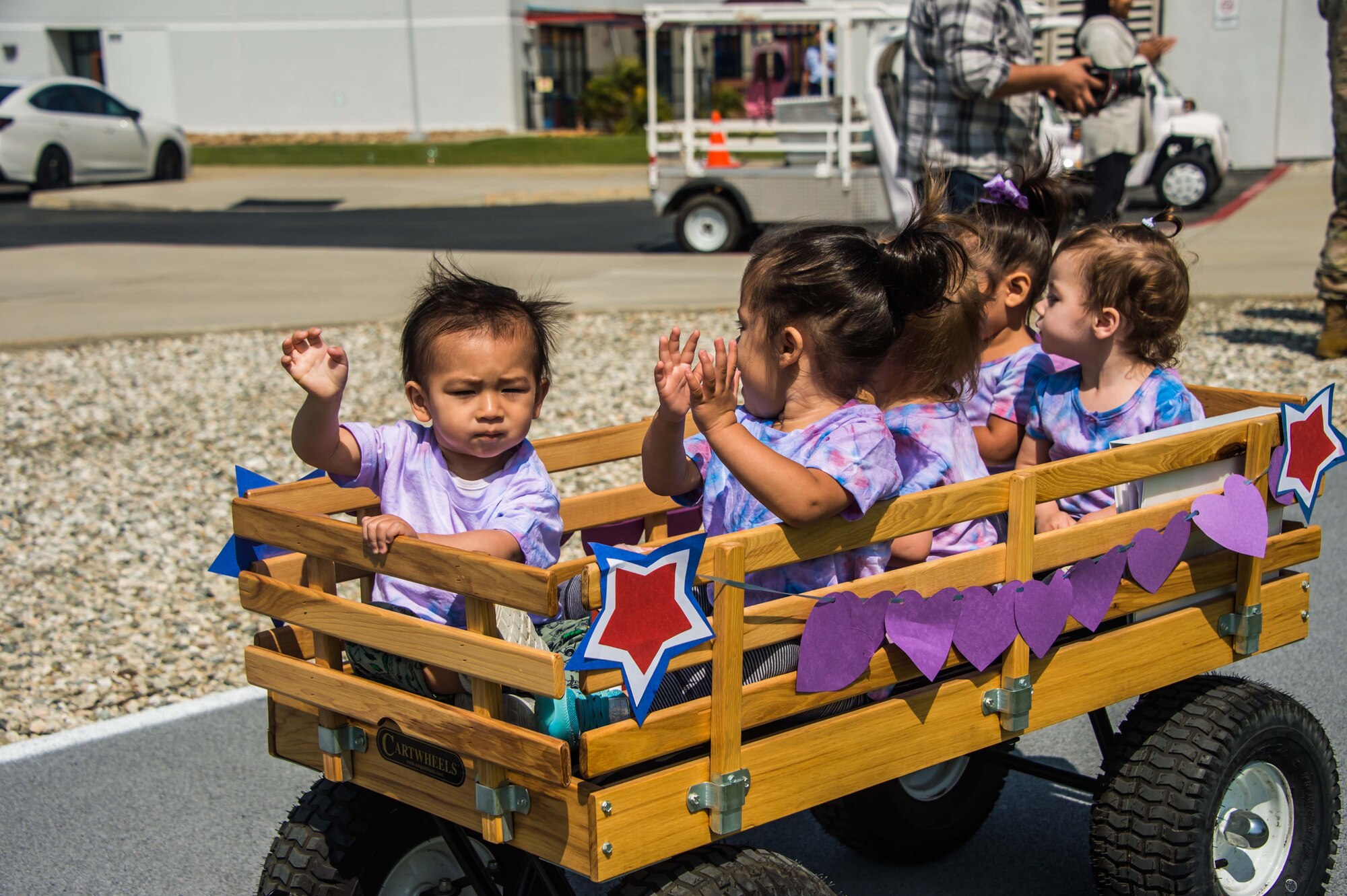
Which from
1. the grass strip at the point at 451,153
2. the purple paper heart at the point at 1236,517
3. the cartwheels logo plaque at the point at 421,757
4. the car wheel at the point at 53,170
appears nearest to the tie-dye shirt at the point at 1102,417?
the purple paper heart at the point at 1236,517

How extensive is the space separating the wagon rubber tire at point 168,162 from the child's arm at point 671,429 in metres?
21.6

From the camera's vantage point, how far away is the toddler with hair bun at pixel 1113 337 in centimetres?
315

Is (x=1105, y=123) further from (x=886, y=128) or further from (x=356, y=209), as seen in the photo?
(x=356, y=209)

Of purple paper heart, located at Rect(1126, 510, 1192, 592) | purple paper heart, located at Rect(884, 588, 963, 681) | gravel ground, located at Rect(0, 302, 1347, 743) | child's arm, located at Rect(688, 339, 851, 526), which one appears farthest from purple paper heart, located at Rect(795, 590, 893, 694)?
gravel ground, located at Rect(0, 302, 1347, 743)

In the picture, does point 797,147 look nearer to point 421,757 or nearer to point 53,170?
point 421,757

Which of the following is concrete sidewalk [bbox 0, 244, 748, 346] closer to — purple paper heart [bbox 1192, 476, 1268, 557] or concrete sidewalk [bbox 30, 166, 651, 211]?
concrete sidewalk [bbox 30, 166, 651, 211]

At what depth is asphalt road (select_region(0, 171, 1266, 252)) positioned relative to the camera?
1438cm

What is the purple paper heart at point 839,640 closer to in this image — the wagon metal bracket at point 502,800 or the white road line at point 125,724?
the wagon metal bracket at point 502,800

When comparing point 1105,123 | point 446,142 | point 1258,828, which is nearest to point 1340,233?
point 1105,123

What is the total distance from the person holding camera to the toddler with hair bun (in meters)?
3.85

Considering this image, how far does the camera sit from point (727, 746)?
2.12 m

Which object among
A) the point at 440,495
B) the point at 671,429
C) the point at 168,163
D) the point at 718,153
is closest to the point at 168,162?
the point at 168,163

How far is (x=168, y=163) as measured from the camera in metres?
22.5

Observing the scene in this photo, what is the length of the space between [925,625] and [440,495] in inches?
39.9
